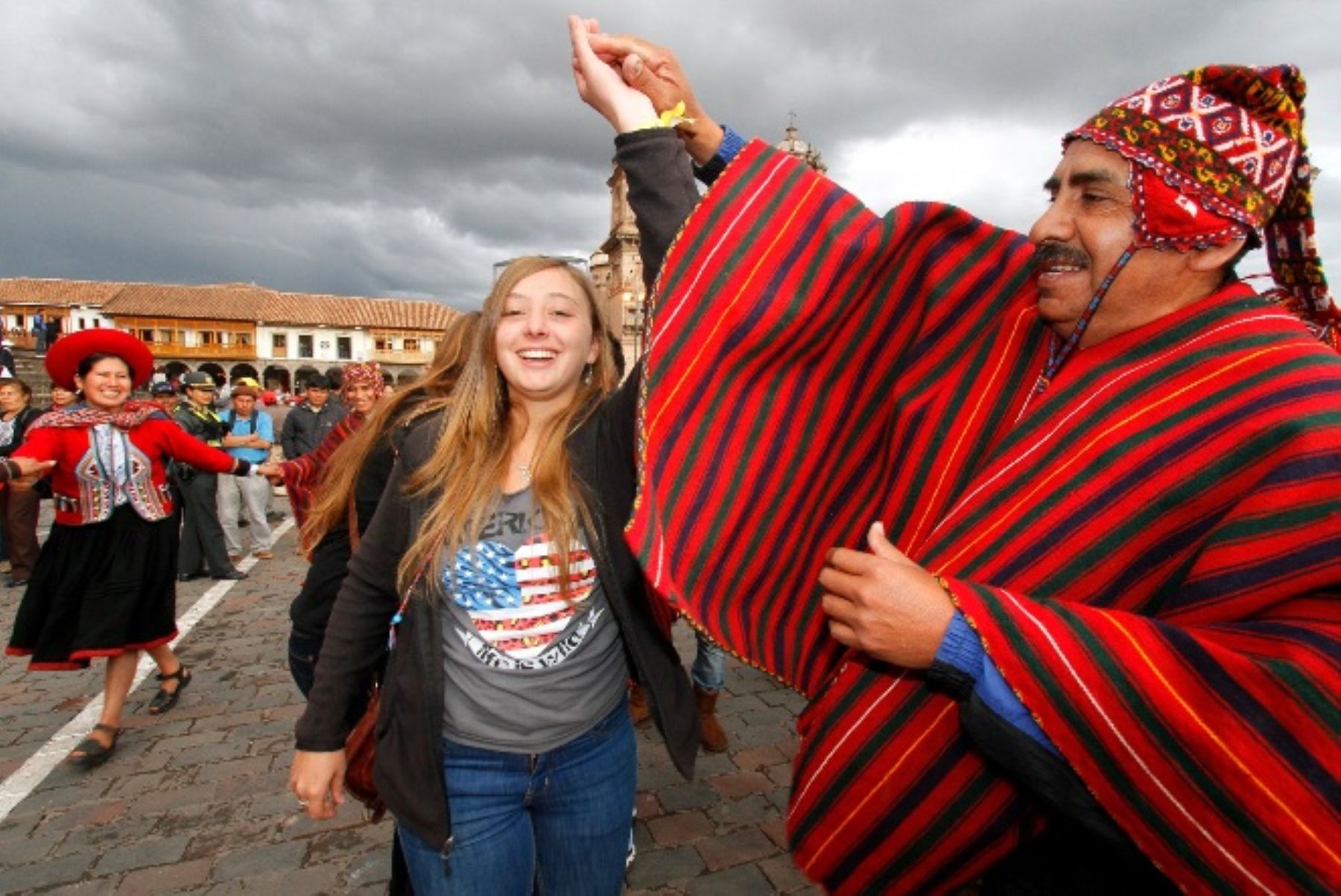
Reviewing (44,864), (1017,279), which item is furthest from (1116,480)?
(44,864)

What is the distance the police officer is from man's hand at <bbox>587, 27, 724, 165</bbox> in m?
8.31

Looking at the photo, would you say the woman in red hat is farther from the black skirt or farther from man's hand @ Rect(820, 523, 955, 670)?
man's hand @ Rect(820, 523, 955, 670)

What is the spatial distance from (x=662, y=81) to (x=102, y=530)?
466 centimetres

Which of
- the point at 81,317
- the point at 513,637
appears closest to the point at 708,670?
the point at 513,637

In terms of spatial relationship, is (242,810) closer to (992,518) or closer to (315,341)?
(992,518)

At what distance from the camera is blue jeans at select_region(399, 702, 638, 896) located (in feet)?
6.00

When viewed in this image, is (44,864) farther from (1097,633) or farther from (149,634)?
(1097,633)

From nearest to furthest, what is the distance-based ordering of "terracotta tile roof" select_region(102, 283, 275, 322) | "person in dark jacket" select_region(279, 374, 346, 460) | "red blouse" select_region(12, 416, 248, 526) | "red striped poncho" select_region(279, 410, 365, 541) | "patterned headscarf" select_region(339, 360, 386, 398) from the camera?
1. "red striped poncho" select_region(279, 410, 365, 541)
2. "red blouse" select_region(12, 416, 248, 526)
3. "patterned headscarf" select_region(339, 360, 386, 398)
4. "person in dark jacket" select_region(279, 374, 346, 460)
5. "terracotta tile roof" select_region(102, 283, 275, 322)

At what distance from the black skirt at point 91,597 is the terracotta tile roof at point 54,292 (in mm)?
67985

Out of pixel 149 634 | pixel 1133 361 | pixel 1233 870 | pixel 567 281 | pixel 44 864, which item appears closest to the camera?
pixel 1233 870

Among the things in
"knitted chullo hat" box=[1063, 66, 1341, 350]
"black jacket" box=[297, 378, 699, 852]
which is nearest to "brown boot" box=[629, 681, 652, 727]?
"black jacket" box=[297, 378, 699, 852]

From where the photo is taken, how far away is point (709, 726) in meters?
4.37

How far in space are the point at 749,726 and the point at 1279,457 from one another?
4007 mm

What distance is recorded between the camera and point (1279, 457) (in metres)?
1.06
